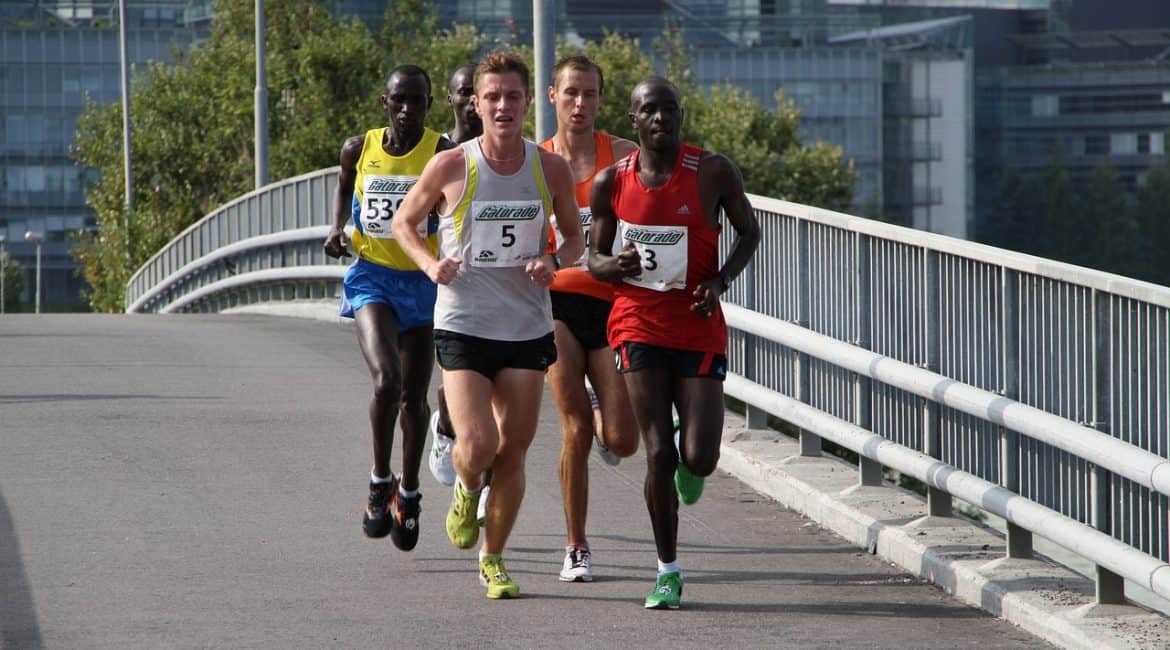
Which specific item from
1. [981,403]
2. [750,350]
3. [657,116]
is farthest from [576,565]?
[750,350]

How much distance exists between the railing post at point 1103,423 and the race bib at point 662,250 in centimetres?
141

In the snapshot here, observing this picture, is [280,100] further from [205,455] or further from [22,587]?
[22,587]

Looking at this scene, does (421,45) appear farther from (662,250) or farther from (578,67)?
(662,250)

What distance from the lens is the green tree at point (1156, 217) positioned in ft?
433

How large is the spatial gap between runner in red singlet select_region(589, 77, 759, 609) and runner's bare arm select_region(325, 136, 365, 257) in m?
1.56

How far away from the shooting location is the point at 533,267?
6867 millimetres

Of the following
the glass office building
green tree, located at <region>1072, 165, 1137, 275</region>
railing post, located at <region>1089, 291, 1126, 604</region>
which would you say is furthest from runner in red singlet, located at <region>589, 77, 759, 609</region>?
green tree, located at <region>1072, 165, 1137, 275</region>

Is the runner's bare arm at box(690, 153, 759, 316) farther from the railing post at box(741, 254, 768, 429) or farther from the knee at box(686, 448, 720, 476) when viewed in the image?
the railing post at box(741, 254, 768, 429)

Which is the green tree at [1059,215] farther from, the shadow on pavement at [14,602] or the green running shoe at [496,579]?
the green running shoe at [496,579]

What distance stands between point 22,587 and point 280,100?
42951mm

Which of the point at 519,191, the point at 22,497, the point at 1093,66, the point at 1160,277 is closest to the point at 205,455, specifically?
the point at 22,497

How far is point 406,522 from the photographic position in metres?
7.91

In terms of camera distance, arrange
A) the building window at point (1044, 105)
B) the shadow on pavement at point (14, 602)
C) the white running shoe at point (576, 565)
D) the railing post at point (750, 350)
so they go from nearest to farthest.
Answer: the shadow on pavement at point (14, 602) < the white running shoe at point (576, 565) < the railing post at point (750, 350) < the building window at point (1044, 105)

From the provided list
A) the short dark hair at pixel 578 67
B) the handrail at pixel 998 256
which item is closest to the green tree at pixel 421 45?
the handrail at pixel 998 256
